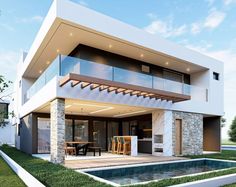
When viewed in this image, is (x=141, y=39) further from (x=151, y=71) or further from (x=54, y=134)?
(x=54, y=134)

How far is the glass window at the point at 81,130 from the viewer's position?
18156mm

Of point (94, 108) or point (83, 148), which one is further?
point (83, 148)

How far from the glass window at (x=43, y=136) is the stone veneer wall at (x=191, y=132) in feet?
27.2

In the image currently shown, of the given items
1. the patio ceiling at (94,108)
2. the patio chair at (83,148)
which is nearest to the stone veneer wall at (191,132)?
the patio ceiling at (94,108)

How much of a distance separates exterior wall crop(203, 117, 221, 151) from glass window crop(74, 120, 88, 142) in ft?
31.3

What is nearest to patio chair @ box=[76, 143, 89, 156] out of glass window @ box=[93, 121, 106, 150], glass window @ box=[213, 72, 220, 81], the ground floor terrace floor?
the ground floor terrace floor

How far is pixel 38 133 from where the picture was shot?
16.5 meters

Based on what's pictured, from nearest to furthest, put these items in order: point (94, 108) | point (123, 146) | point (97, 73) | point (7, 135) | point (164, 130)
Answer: point (97, 73) < point (94, 108) < point (164, 130) < point (123, 146) < point (7, 135)

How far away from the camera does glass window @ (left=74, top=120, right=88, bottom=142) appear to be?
18.2 m

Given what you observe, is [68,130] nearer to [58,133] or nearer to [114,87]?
[58,133]

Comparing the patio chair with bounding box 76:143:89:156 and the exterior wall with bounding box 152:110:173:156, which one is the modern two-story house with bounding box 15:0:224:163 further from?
the patio chair with bounding box 76:143:89:156

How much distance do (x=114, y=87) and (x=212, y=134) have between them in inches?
470

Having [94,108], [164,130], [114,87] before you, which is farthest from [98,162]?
[164,130]

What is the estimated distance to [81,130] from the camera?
1841 centimetres
